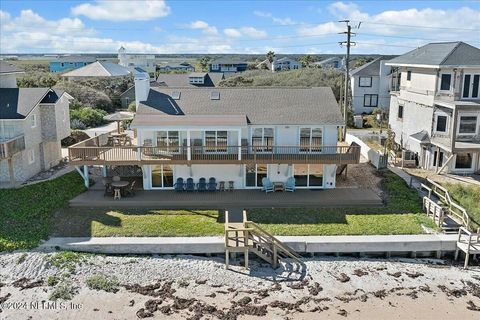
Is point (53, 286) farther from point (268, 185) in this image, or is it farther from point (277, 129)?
point (277, 129)

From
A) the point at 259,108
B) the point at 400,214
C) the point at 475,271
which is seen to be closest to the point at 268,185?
the point at 259,108

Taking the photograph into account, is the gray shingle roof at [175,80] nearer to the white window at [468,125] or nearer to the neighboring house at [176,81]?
the neighboring house at [176,81]

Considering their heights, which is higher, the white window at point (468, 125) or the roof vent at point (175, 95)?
the roof vent at point (175, 95)

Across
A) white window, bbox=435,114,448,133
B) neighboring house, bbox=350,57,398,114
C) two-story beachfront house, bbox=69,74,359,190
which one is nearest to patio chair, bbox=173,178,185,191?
two-story beachfront house, bbox=69,74,359,190

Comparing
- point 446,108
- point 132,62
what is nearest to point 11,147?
Result: point 446,108

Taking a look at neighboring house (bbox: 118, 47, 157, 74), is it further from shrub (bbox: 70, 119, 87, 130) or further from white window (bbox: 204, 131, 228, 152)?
white window (bbox: 204, 131, 228, 152)

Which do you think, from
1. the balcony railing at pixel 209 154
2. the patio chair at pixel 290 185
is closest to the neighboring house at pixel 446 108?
the balcony railing at pixel 209 154

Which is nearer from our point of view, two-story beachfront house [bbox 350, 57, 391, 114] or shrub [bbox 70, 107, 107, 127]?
shrub [bbox 70, 107, 107, 127]
